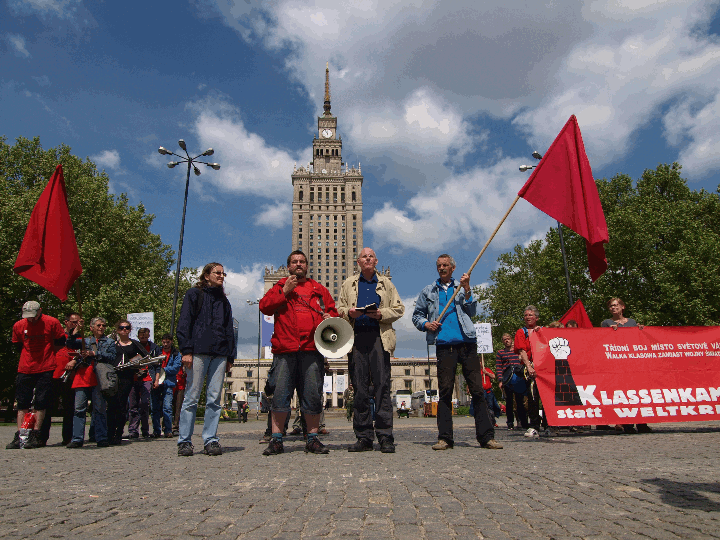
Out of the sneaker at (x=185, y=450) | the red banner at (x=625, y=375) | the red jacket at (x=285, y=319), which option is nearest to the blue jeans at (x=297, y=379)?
the red jacket at (x=285, y=319)

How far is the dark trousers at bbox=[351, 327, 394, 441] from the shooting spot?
5.81 meters

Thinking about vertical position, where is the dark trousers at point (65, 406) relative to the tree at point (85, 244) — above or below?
below

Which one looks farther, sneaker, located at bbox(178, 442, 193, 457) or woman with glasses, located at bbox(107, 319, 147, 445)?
woman with glasses, located at bbox(107, 319, 147, 445)

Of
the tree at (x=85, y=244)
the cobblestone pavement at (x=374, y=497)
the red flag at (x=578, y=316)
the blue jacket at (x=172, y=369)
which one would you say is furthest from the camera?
the tree at (x=85, y=244)

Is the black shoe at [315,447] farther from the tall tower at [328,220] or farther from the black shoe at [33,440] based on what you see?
the tall tower at [328,220]

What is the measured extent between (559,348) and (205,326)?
572cm

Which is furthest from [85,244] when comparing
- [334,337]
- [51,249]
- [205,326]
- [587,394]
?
[587,394]

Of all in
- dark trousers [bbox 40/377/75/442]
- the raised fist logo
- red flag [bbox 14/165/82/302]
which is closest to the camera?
red flag [bbox 14/165/82/302]

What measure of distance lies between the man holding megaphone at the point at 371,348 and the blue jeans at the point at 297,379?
484mm

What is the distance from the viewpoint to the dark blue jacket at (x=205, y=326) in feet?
19.1

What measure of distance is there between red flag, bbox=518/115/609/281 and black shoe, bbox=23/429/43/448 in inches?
315

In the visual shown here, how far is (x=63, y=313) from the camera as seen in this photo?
2558 centimetres

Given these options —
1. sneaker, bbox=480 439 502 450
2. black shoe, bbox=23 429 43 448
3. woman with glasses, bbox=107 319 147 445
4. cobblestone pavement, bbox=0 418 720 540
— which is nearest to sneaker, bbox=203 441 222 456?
cobblestone pavement, bbox=0 418 720 540

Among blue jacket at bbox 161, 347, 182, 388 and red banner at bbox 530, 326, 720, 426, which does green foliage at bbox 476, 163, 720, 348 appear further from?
blue jacket at bbox 161, 347, 182, 388
